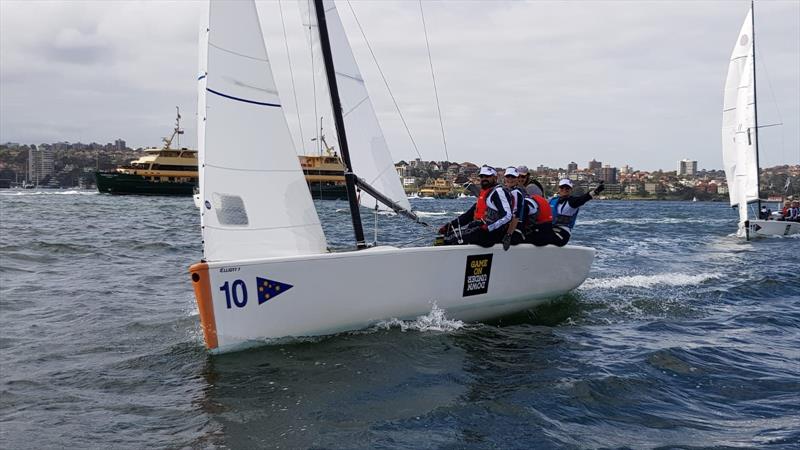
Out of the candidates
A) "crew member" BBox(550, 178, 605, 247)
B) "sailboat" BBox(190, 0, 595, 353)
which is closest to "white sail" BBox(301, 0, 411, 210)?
"sailboat" BBox(190, 0, 595, 353)

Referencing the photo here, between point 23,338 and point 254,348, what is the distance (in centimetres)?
246

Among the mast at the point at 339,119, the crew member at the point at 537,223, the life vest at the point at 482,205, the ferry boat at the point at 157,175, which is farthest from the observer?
the ferry boat at the point at 157,175

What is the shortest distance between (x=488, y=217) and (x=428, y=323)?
4.08 ft

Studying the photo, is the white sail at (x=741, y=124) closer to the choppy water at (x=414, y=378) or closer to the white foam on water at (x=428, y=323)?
the choppy water at (x=414, y=378)

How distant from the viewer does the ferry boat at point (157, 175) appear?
174 ft

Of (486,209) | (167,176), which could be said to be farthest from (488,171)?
(167,176)

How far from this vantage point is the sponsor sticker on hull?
6565 mm

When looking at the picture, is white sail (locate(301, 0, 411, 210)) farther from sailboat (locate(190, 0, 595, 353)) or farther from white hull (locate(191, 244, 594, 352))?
white hull (locate(191, 244, 594, 352))

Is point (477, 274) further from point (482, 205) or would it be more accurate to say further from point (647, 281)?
point (647, 281)

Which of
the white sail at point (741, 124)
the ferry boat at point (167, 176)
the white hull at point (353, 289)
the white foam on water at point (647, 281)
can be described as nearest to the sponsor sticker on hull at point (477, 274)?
the white hull at point (353, 289)

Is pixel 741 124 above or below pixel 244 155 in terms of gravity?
above

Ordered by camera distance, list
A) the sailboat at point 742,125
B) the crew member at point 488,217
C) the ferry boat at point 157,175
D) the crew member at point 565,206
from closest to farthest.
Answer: the crew member at point 488,217
the crew member at point 565,206
the sailboat at point 742,125
the ferry boat at point 157,175

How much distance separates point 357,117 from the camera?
6.75 m

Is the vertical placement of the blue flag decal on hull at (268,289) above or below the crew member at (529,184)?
below
